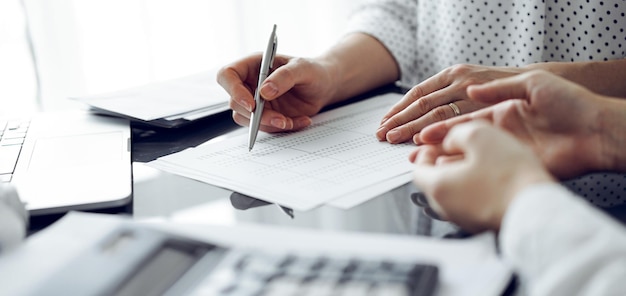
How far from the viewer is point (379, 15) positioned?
1.26 m

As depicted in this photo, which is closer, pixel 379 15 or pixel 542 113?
pixel 542 113

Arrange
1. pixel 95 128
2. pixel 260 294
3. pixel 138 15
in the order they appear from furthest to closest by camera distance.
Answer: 1. pixel 138 15
2. pixel 95 128
3. pixel 260 294

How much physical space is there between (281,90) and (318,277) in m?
0.51

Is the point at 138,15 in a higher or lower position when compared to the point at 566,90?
lower

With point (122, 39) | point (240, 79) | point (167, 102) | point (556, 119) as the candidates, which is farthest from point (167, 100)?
point (122, 39)

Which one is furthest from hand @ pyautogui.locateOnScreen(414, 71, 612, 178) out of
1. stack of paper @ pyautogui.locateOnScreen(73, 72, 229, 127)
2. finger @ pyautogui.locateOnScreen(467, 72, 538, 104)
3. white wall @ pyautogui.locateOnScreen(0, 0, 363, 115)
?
white wall @ pyautogui.locateOnScreen(0, 0, 363, 115)

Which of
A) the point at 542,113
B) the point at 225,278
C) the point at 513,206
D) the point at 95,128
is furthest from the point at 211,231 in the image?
the point at 95,128

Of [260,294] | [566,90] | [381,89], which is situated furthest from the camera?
[381,89]

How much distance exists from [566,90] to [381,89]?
1.74ft

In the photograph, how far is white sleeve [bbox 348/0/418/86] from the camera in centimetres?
123

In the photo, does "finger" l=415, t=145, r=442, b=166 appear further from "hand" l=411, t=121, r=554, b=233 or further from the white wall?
the white wall

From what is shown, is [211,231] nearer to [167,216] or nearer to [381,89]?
[167,216]

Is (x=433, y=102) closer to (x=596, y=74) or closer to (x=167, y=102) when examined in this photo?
(x=596, y=74)

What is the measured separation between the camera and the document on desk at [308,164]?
2.36 ft
